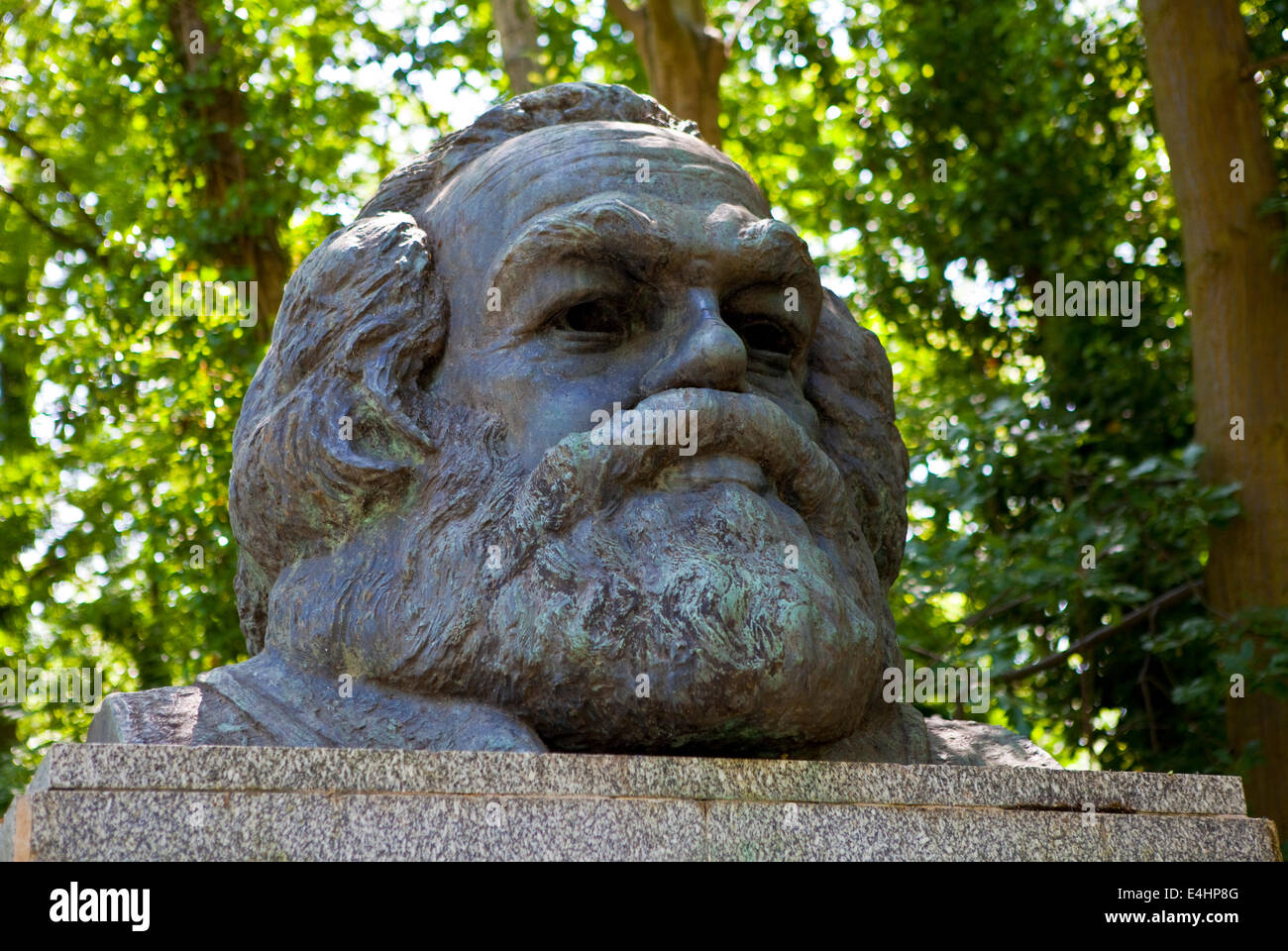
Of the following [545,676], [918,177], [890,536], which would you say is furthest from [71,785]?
[918,177]

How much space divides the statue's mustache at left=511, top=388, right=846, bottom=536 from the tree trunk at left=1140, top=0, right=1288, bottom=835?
4.02 meters

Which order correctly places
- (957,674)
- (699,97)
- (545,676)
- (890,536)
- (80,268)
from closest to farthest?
(545,676)
(890,536)
(957,674)
(699,97)
(80,268)

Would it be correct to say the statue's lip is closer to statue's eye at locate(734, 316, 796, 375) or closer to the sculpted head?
the sculpted head

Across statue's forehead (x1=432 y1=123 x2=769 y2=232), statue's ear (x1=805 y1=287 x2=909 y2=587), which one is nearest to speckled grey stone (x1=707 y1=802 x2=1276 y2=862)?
statue's ear (x1=805 y1=287 x2=909 y2=587)

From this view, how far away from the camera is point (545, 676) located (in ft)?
15.3

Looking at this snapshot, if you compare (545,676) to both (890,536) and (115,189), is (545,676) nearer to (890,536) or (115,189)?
(890,536)

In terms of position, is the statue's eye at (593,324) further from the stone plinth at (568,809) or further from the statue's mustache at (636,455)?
the stone plinth at (568,809)

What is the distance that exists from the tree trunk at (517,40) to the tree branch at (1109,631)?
178 inches

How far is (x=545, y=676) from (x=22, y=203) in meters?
10.3

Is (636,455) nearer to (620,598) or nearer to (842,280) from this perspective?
(620,598)

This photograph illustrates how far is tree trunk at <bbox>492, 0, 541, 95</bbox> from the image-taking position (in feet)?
34.9

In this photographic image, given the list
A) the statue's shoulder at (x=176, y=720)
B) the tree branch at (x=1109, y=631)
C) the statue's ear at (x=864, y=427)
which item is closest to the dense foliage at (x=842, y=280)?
the tree branch at (x=1109, y=631)

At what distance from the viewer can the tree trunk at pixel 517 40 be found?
1063 centimetres
